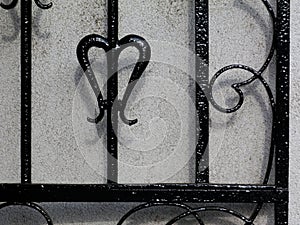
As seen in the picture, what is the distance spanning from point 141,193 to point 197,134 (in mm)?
98

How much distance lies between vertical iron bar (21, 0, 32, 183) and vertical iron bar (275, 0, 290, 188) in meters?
0.29

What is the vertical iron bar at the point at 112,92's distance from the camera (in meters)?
0.75

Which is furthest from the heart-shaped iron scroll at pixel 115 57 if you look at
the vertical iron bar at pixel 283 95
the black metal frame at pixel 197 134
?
the vertical iron bar at pixel 283 95

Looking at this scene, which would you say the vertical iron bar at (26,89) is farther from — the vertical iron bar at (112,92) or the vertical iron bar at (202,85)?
the vertical iron bar at (202,85)

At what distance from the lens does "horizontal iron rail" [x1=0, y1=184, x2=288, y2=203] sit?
28.7 inches

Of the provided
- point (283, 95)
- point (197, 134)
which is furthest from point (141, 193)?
point (283, 95)

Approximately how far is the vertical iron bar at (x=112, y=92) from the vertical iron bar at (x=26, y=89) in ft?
0.31

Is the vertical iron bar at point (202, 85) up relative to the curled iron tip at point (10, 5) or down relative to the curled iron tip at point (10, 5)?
down

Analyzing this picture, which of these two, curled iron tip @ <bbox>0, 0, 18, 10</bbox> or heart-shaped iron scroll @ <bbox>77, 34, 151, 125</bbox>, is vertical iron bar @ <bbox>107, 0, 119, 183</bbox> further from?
curled iron tip @ <bbox>0, 0, 18, 10</bbox>

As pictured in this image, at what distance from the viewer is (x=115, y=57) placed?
2.49 feet

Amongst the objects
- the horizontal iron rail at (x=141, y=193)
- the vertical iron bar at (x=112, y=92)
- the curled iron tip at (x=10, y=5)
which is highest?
the curled iron tip at (x=10, y=5)

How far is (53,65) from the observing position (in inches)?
30.7

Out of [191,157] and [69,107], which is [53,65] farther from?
[191,157]

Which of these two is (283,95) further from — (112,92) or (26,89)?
(26,89)
